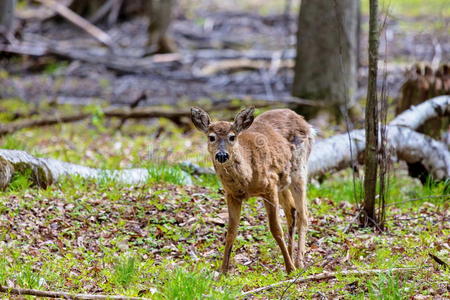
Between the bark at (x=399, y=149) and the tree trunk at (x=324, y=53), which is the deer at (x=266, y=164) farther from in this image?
the tree trunk at (x=324, y=53)

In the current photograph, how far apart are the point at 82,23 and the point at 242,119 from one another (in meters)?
17.5

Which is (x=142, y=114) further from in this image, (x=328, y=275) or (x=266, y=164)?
(x=328, y=275)

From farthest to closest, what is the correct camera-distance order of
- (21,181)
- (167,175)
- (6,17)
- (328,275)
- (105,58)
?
(105,58) < (6,17) < (167,175) < (21,181) < (328,275)

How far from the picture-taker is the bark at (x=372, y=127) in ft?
20.4

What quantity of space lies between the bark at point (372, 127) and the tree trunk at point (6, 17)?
11557 millimetres

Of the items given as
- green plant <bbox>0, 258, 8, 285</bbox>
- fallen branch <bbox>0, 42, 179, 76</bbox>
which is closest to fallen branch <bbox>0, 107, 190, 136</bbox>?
fallen branch <bbox>0, 42, 179, 76</bbox>

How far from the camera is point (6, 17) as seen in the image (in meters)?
16.0

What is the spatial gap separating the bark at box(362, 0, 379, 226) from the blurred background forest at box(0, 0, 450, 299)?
122 millimetres

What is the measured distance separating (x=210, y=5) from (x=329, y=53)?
50.1ft

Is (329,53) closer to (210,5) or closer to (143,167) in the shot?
(143,167)

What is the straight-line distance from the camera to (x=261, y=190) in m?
5.50

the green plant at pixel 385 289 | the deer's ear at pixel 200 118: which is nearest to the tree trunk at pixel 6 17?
the deer's ear at pixel 200 118

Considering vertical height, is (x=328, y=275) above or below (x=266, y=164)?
below

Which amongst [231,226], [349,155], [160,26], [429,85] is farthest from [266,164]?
[160,26]
